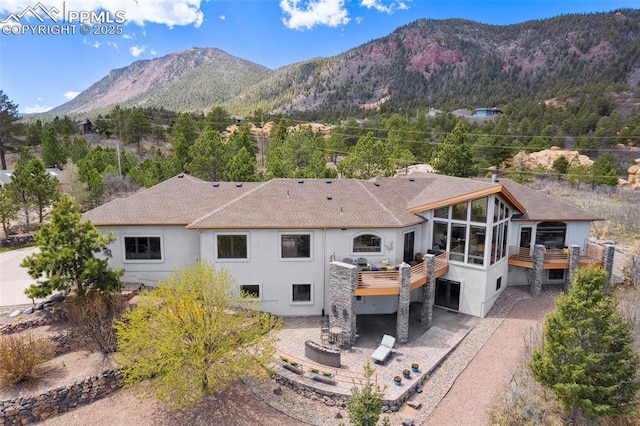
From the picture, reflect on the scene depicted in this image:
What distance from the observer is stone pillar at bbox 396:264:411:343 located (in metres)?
17.0

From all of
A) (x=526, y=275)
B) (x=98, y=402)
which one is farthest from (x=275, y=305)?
(x=526, y=275)

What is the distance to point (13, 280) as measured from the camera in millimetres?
22844

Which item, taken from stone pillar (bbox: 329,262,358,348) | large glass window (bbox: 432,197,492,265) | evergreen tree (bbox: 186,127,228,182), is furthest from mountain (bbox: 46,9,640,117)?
stone pillar (bbox: 329,262,358,348)

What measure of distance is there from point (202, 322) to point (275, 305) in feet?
22.6

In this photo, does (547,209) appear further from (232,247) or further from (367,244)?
(232,247)

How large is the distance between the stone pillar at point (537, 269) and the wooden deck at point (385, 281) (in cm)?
661

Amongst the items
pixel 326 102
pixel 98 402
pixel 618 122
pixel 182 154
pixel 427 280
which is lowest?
pixel 98 402

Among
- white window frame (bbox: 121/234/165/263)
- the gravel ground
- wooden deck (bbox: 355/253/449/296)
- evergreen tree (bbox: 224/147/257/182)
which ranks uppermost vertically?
evergreen tree (bbox: 224/147/257/182)

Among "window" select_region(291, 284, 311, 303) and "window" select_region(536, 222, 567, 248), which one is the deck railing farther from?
"window" select_region(536, 222, 567, 248)

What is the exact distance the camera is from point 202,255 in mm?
18781

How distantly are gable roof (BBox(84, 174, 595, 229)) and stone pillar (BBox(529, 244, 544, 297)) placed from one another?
6.16 feet

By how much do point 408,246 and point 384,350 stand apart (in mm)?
6412

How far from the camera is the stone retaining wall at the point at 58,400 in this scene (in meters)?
12.7

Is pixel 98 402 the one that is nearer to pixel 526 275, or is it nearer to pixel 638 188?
pixel 526 275
